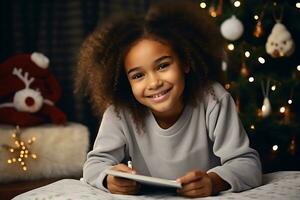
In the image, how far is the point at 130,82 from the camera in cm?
129

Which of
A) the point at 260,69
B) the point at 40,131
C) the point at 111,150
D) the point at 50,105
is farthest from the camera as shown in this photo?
the point at 260,69

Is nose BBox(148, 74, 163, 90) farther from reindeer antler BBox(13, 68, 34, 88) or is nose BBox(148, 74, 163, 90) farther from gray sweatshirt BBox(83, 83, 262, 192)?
reindeer antler BBox(13, 68, 34, 88)

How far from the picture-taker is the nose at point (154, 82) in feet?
3.97

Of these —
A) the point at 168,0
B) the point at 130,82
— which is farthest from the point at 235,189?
the point at 168,0

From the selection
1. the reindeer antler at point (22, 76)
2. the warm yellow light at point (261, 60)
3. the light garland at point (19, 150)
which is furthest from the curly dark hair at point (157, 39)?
the warm yellow light at point (261, 60)

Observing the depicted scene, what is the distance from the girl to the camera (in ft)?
4.03

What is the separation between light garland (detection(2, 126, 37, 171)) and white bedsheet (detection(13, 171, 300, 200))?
2.82 ft

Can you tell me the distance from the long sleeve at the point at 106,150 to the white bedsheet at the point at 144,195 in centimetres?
5

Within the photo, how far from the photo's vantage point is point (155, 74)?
122cm

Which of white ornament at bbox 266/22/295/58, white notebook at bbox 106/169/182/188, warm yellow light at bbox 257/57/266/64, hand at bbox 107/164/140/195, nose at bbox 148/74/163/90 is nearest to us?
white notebook at bbox 106/169/182/188

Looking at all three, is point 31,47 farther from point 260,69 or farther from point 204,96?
point 204,96

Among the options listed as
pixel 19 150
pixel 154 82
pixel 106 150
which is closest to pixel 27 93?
pixel 19 150

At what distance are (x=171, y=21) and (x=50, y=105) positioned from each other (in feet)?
3.50

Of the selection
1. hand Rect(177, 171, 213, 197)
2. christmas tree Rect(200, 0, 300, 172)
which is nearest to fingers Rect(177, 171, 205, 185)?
hand Rect(177, 171, 213, 197)
